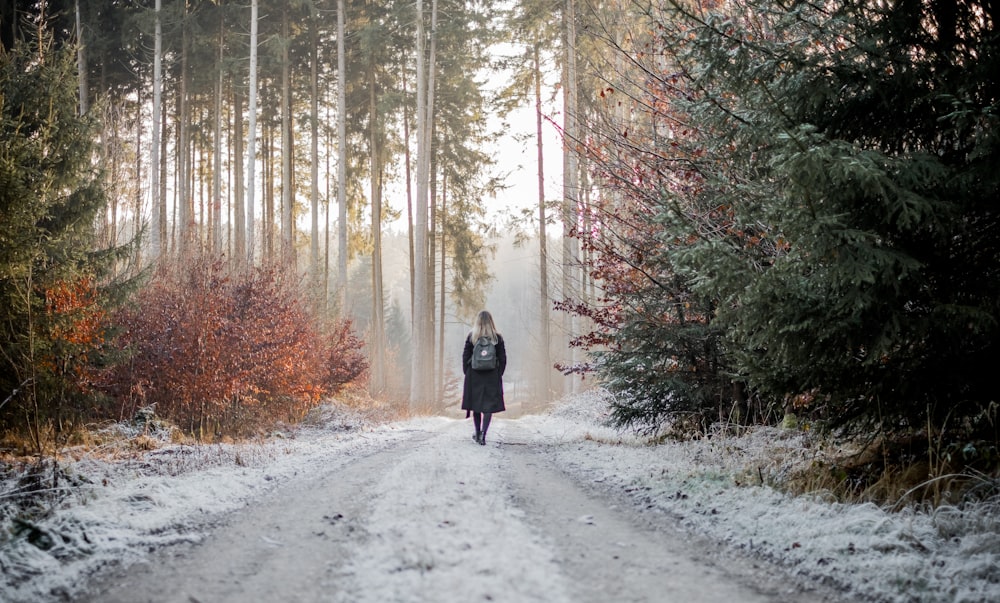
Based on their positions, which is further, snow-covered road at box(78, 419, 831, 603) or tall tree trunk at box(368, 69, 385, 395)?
tall tree trunk at box(368, 69, 385, 395)

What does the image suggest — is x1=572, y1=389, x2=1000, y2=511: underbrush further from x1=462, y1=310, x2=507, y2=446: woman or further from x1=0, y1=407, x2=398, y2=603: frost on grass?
x1=0, y1=407, x2=398, y2=603: frost on grass

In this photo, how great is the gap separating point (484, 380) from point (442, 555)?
247 inches

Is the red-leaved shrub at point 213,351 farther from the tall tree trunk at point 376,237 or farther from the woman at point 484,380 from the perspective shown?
the tall tree trunk at point 376,237

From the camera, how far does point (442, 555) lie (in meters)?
3.13

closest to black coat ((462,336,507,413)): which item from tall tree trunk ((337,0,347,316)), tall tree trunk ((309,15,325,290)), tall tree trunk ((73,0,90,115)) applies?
tall tree trunk ((337,0,347,316))

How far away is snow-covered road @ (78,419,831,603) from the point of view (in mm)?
2812

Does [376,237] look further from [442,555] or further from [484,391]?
[442,555]

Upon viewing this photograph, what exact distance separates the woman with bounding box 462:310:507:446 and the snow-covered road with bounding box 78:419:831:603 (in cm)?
404

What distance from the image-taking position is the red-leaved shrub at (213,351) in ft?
30.6

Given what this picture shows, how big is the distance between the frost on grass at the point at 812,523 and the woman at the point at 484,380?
2866 millimetres

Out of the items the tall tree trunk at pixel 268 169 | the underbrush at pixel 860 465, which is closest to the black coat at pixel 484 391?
the underbrush at pixel 860 465

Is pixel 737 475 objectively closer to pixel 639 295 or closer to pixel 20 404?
pixel 639 295

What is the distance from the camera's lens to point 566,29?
17.6 meters

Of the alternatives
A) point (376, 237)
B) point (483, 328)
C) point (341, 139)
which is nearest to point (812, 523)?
point (483, 328)
